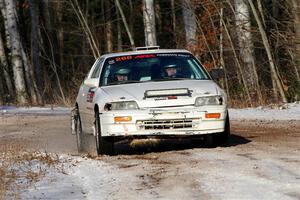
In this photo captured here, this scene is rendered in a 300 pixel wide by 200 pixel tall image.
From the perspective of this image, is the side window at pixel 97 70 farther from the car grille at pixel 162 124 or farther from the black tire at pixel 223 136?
the black tire at pixel 223 136

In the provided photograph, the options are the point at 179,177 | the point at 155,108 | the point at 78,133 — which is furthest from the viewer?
the point at 78,133

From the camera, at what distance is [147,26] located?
26.3m

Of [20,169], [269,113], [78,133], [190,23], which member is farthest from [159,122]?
[190,23]

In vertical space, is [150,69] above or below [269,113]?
above

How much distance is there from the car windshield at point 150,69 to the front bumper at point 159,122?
3.56ft

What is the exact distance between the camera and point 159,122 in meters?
11.3

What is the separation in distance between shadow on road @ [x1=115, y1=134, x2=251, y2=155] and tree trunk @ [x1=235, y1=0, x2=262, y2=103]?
10.3 metres

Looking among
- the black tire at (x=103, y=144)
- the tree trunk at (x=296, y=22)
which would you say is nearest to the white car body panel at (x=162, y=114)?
the black tire at (x=103, y=144)

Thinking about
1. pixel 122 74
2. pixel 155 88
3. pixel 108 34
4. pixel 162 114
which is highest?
pixel 108 34

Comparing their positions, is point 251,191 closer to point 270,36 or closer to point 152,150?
point 152,150

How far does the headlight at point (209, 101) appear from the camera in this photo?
11438mm

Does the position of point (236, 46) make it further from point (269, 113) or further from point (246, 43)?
point (269, 113)

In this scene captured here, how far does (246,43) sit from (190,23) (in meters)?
4.43

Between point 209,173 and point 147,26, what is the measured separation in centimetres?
1757
